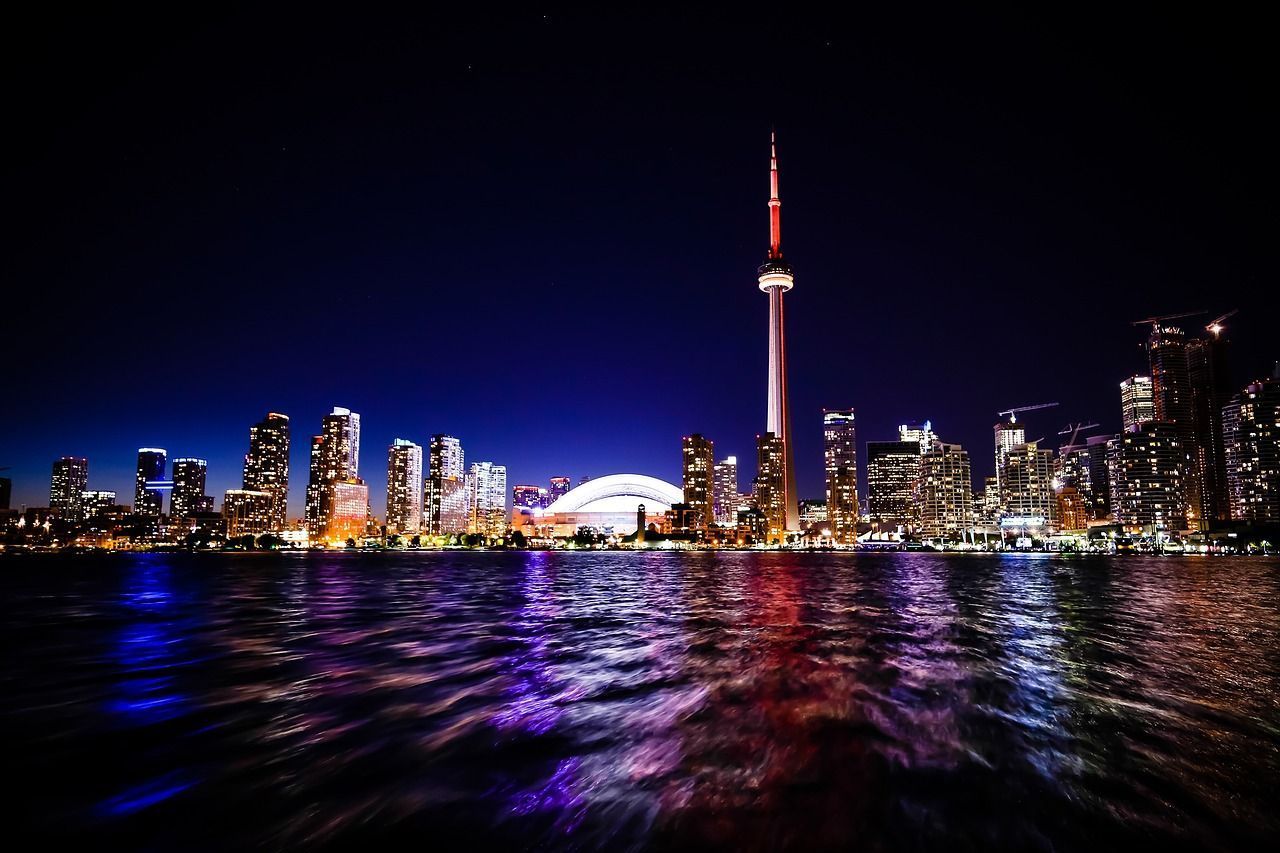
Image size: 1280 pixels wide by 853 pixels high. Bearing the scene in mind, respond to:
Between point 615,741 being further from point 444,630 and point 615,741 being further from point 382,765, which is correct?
point 444,630

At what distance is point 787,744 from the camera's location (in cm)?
898

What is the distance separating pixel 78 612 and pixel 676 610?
27.7m

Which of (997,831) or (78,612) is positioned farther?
(78,612)

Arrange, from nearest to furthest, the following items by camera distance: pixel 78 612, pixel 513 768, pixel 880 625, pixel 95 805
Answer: pixel 95 805, pixel 513 768, pixel 880 625, pixel 78 612

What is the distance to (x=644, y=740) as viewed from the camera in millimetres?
9102

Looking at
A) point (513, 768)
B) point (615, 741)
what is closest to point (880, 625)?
point (615, 741)

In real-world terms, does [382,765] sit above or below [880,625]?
above

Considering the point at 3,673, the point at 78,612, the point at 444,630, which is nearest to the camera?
the point at 3,673

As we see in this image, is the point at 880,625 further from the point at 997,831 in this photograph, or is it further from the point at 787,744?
the point at 997,831

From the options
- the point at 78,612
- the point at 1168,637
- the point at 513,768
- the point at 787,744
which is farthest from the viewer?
the point at 78,612

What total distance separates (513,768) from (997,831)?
17.2 ft

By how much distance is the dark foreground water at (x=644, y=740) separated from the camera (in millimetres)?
6223

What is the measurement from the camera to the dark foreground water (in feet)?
20.4

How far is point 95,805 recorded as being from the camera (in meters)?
6.83
